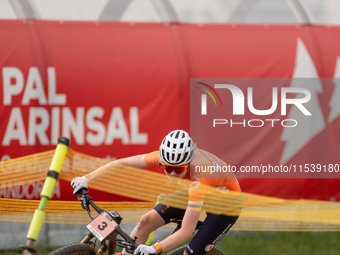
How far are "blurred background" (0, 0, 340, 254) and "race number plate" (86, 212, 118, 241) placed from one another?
305 centimetres

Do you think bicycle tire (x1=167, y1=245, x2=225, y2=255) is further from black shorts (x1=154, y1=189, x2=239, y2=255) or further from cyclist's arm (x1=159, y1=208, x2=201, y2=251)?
cyclist's arm (x1=159, y1=208, x2=201, y2=251)

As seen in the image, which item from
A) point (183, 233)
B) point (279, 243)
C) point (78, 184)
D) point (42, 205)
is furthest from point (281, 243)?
point (42, 205)

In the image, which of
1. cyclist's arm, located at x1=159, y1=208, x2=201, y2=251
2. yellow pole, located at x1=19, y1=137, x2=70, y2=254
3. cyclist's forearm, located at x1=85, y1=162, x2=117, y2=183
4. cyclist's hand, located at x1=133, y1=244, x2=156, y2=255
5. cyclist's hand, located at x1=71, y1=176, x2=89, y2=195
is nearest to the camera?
yellow pole, located at x1=19, y1=137, x2=70, y2=254

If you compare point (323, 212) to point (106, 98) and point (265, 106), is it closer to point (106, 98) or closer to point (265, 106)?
point (265, 106)

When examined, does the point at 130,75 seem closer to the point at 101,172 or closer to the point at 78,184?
the point at 101,172

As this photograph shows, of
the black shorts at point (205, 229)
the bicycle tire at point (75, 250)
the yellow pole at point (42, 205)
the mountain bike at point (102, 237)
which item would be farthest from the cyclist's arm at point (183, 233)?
the yellow pole at point (42, 205)

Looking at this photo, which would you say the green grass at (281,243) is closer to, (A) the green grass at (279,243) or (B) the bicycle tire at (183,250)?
(A) the green grass at (279,243)

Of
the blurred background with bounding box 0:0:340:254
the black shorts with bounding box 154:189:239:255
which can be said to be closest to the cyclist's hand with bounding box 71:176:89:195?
the black shorts with bounding box 154:189:239:255

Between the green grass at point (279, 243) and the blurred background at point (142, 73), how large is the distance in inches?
24.5

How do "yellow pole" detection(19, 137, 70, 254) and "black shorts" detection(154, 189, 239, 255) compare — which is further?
"black shorts" detection(154, 189, 239, 255)

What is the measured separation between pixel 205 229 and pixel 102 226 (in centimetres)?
102

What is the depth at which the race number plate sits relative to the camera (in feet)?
11.3

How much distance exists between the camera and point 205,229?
3.96 meters

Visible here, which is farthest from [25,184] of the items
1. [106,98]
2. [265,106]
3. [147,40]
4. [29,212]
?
[265,106]
